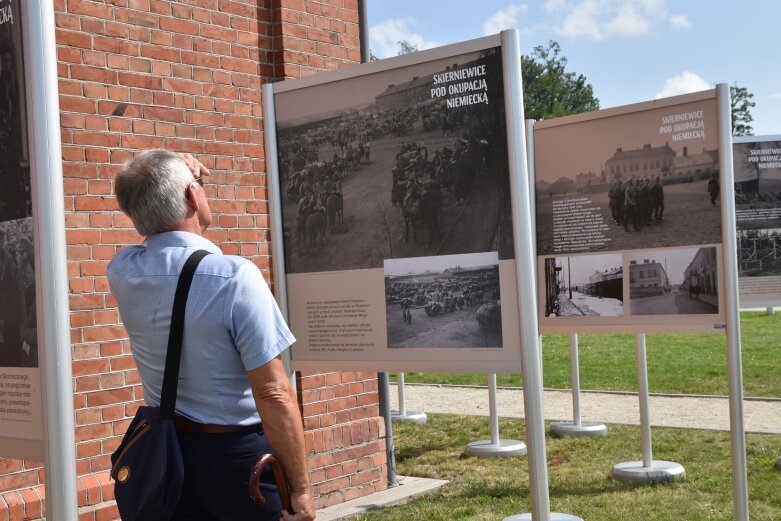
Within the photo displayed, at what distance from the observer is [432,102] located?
14.2 ft

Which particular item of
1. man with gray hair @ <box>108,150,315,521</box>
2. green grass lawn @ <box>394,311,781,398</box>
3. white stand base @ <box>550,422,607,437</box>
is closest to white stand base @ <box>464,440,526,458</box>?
white stand base @ <box>550,422,607,437</box>

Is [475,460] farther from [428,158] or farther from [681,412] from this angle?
[428,158]

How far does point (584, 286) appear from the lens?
6.54 metres

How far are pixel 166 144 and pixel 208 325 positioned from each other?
3.20 meters

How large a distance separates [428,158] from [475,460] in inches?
178

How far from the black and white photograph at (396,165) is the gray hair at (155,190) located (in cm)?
150

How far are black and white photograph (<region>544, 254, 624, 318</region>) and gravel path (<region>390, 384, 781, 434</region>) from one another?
3241 mm

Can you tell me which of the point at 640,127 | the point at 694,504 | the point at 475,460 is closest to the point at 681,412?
the point at 475,460

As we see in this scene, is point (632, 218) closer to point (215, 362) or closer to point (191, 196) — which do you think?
point (191, 196)

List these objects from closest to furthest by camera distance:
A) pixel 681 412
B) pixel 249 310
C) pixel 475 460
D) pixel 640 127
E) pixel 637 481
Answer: pixel 249 310 < pixel 640 127 < pixel 637 481 < pixel 475 460 < pixel 681 412

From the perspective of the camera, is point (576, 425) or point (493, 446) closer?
point (493, 446)

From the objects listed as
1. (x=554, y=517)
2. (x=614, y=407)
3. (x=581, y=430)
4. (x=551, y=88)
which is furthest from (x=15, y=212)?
(x=551, y=88)

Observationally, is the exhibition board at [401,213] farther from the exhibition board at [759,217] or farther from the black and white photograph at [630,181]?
the exhibition board at [759,217]

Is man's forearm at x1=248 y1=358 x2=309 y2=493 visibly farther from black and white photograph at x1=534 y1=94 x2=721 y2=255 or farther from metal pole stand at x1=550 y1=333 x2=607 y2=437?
metal pole stand at x1=550 y1=333 x2=607 y2=437
